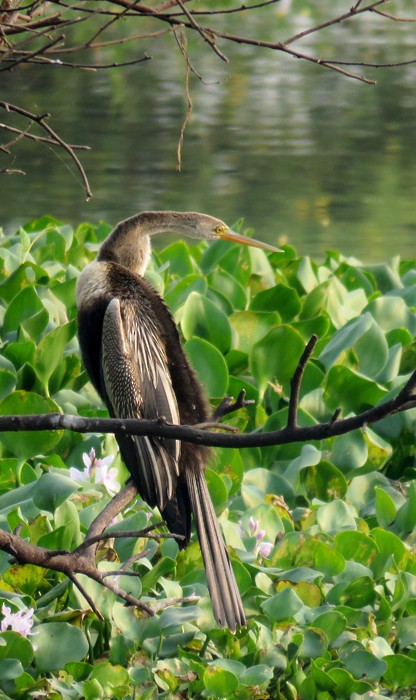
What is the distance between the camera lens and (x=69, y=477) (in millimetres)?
2955

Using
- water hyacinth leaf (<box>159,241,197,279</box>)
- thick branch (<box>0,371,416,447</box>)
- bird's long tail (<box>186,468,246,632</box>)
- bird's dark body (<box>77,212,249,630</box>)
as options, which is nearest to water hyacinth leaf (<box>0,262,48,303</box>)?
water hyacinth leaf (<box>159,241,197,279</box>)

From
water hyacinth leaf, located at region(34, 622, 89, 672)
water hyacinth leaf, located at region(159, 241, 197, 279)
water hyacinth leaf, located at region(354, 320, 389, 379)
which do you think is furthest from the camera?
water hyacinth leaf, located at region(159, 241, 197, 279)

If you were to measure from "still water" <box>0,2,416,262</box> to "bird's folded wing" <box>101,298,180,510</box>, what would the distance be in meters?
3.88

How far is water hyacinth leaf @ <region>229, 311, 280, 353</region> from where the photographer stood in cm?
387

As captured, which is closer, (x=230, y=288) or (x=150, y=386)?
(x=150, y=386)

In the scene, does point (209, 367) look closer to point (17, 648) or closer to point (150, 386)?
point (150, 386)

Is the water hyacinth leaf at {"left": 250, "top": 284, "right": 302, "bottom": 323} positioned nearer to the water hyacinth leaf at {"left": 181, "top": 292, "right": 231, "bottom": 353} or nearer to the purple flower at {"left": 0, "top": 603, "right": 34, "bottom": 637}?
the water hyacinth leaf at {"left": 181, "top": 292, "right": 231, "bottom": 353}

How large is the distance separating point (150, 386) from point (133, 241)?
1.68ft

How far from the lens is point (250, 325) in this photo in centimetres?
389

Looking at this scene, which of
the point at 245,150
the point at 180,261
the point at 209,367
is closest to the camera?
the point at 209,367

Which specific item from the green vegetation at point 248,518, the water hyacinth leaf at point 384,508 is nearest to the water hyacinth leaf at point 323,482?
the green vegetation at point 248,518

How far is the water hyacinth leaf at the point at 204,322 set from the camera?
12.5 ft

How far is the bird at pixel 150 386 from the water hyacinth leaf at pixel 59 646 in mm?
312

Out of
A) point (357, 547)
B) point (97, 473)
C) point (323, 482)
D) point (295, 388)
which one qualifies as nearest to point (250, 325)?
point (323, 482)
